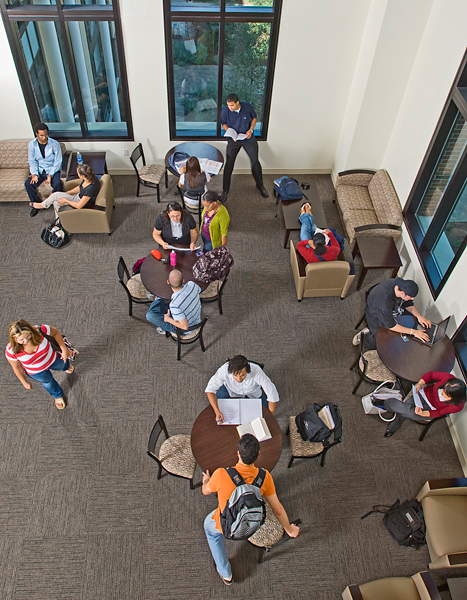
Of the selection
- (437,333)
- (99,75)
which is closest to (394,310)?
(437,333)

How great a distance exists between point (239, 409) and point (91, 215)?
3.82 m

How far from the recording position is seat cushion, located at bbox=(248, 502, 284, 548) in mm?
4129

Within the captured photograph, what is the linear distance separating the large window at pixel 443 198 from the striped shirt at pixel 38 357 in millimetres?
4468

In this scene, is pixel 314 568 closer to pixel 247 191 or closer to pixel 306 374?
pixel 306 374

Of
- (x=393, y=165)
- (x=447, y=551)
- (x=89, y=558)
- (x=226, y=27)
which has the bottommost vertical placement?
(x=89, y=558)

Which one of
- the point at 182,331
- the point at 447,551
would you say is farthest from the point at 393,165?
the point at 447,551

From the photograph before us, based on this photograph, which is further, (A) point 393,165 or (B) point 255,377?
(A) point 393,165

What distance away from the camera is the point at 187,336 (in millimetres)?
5656

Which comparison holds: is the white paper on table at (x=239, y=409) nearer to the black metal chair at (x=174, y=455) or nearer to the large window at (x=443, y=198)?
the black metal chair at (x=174, y=455)

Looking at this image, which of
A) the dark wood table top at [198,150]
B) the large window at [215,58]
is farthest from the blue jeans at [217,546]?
the large window at [215,58]

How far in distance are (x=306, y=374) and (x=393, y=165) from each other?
139 inches

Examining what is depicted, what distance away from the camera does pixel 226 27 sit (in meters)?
6.66

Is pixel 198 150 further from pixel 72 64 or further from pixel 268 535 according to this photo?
pixel 268 535

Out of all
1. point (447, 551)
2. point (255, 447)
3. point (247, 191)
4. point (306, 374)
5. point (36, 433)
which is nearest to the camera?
point (255, 447)
